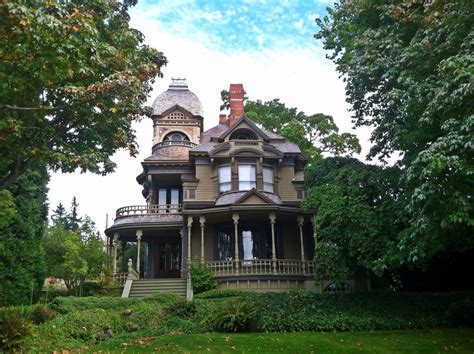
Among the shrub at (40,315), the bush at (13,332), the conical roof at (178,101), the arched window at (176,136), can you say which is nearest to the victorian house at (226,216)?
the arched window at (176,136)

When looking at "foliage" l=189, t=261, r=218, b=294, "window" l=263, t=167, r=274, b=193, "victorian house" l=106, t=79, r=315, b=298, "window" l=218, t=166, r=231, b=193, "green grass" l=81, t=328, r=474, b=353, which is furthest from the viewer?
"window" l=263, t=167, r=274, b=193

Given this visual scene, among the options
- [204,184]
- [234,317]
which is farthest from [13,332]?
[204,184]

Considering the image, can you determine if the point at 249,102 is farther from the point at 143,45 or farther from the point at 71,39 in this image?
the point at 71,39

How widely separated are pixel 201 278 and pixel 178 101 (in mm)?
15259

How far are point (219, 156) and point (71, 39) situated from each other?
18.2 metres

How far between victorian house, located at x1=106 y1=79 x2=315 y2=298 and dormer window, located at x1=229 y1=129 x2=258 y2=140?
0.20ft

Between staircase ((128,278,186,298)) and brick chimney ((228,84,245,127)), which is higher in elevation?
brick chimney ((228,84,245,127))

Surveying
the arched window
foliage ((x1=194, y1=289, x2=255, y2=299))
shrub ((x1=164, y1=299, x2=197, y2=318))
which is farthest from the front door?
shrub ((x1=164, y1=299, x2=197, y2=318))

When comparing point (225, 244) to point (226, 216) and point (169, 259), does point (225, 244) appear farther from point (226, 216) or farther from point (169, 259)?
point (169, 259)

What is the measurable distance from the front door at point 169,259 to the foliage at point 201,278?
5829mm

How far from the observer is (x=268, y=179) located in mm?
28344

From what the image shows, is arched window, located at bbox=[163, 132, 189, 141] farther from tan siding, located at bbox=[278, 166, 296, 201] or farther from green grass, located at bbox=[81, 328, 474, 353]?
green grass, located at bbox=[81, 328, 474, 353]

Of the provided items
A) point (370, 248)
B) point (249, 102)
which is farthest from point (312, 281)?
point (249, 102)

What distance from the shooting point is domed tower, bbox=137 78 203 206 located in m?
29.5
